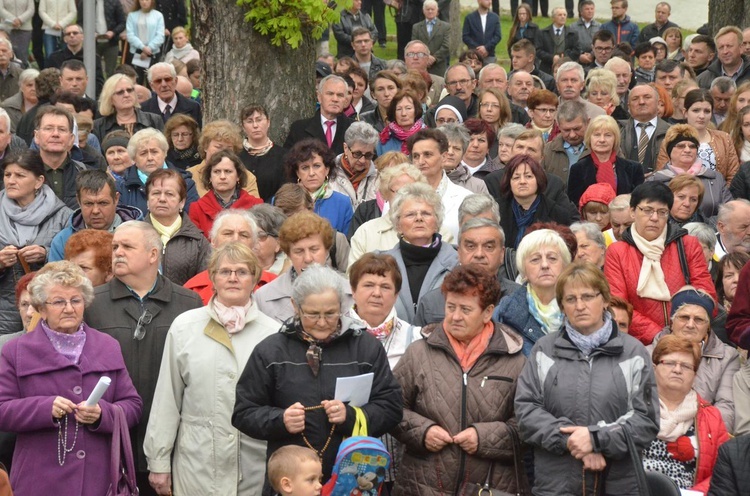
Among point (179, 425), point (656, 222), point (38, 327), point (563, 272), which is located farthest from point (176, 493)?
point (656, 222)

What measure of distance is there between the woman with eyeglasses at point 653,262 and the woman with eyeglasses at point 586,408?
2015 millimetres

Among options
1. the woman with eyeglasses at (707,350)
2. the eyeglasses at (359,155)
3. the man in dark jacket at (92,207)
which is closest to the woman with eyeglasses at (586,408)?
the woman with eyeglasses at (707,350)

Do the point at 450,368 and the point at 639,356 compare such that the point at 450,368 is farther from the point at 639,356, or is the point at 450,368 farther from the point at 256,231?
the point at 256,231

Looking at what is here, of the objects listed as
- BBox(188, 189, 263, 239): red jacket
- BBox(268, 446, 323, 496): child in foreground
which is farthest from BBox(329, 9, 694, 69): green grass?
BBox(268, 446, 323, 496): child in foreground

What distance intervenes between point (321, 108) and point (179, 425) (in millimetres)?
5371

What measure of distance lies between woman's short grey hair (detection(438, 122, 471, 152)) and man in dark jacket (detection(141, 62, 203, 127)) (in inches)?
157

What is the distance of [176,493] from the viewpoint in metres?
7.05

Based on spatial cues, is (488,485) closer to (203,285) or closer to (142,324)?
(142,324)

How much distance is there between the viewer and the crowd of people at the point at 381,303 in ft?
21.7

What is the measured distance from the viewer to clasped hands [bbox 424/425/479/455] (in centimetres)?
664

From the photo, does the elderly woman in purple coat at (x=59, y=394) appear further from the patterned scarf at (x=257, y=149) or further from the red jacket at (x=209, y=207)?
the patterned scarf at (x=257, y=149)

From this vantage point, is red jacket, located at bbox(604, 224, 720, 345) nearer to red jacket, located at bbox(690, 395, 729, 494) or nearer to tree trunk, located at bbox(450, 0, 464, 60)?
red jacket, located at bbox(690, 395, 729, 494)

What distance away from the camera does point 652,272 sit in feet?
28.8

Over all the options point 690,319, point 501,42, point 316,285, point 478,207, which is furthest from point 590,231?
point 501,42
